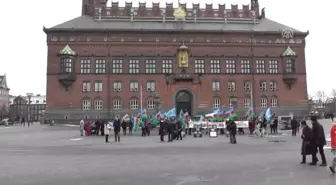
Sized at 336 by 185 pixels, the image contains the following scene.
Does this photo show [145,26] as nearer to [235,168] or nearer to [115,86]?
[115,86]

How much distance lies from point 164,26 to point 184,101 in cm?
1487

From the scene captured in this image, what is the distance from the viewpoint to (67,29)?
2170 inches

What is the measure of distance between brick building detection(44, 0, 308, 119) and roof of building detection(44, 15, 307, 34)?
183 mm

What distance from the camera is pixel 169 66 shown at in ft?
189

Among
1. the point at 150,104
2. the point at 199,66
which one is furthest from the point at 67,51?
the point at 199,66

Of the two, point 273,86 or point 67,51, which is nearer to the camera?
point 67,51

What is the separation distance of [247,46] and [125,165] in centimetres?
5153

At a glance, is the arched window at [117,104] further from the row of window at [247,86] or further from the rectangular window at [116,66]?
the row of window at [247,86]

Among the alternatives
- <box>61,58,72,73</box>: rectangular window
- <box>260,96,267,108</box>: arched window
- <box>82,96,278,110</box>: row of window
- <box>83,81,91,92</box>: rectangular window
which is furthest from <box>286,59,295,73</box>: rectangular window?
<box>61,58,72,73</box>: rectangular window

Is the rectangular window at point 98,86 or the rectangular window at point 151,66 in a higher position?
the rectangular window at point 151,66

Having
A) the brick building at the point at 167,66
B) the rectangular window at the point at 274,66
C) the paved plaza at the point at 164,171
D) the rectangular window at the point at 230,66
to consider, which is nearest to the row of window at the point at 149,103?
the brick building at the point at 167,66

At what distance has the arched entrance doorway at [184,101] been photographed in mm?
57500

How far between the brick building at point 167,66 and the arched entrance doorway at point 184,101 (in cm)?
2

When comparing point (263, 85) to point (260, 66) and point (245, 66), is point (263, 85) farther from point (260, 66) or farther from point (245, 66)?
point (245, 66)
